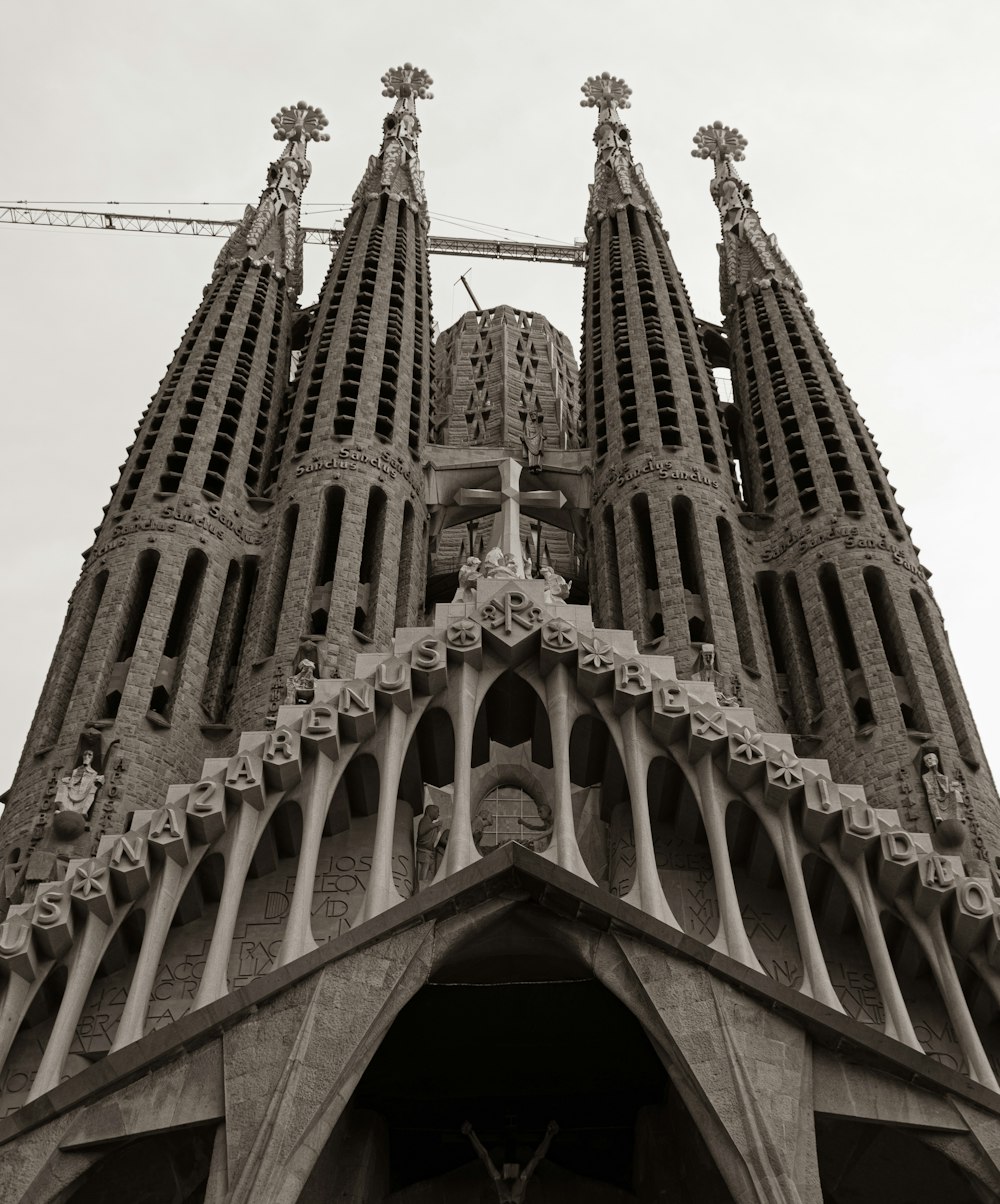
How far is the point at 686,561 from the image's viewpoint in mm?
28750

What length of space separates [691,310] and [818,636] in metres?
11.8

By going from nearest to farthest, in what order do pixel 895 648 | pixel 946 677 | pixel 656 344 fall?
1. pixel 946 677
2. pixel 895 648
3. pixel 656 344

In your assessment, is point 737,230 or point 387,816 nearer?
point 387,816

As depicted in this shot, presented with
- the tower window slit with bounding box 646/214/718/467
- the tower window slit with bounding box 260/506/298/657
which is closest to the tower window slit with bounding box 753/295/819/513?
the tower window slit with bounding box 646/214/718/467

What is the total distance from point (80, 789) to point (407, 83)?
29039mm

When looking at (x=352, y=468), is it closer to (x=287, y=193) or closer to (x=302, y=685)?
(x=302, y=685)

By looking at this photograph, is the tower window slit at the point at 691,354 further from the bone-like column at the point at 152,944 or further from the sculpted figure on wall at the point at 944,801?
the bone-like column at the point at 152,944

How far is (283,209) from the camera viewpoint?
3884 cm

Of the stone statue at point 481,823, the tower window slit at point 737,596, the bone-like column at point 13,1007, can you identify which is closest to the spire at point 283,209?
the tower window slit at point 737,596

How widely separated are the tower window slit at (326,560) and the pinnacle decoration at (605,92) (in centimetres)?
2130

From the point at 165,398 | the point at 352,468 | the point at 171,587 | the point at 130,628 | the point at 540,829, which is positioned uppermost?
the point at 165,398

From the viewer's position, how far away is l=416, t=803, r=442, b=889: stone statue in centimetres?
1873

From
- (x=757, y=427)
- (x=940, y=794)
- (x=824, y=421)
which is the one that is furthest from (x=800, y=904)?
(x=757, y=427)

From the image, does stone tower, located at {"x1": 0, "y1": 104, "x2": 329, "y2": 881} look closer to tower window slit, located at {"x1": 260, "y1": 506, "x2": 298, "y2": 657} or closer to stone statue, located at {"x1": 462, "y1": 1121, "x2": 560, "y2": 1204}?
tower window slit, located at {"x1": 260, "y1": 506, "x2": 298, "y2": 657}
